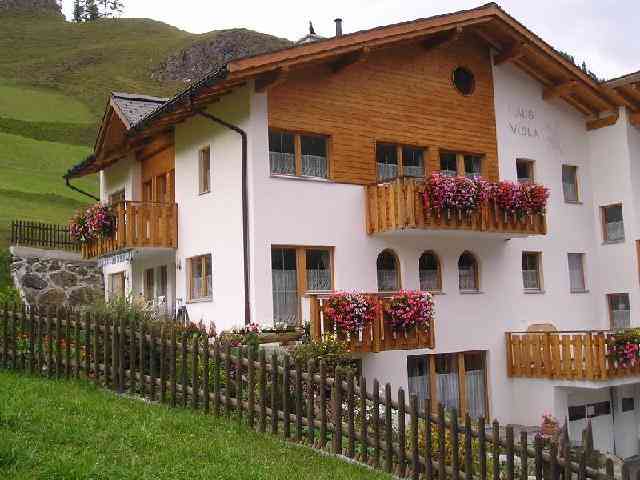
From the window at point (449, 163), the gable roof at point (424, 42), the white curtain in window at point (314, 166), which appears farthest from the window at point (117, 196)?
the window at point (449, 163)

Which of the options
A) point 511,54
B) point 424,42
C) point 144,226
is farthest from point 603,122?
point 144,226

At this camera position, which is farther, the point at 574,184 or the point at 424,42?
the point at 574,184

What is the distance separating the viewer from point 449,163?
19422mm

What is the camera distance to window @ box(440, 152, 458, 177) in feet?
63.4

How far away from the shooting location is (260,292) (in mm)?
15938

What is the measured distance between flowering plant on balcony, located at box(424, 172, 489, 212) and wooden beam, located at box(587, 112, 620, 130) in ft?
20.1

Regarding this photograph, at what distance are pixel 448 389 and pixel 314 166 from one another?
584 cm

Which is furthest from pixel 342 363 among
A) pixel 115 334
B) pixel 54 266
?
pixel 54 266

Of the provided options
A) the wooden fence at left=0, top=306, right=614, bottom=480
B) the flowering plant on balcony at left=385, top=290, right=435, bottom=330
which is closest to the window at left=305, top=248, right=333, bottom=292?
the flowering plant on balcony at left=385, top=290, right=435, bottom=330

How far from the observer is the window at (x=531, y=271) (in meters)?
20.4

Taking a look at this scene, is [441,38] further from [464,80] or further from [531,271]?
[531,271]

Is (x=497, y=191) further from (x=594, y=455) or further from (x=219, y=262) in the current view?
(x=594, y=455)

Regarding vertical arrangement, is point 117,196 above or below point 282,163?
above

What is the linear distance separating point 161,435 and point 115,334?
125 inches
